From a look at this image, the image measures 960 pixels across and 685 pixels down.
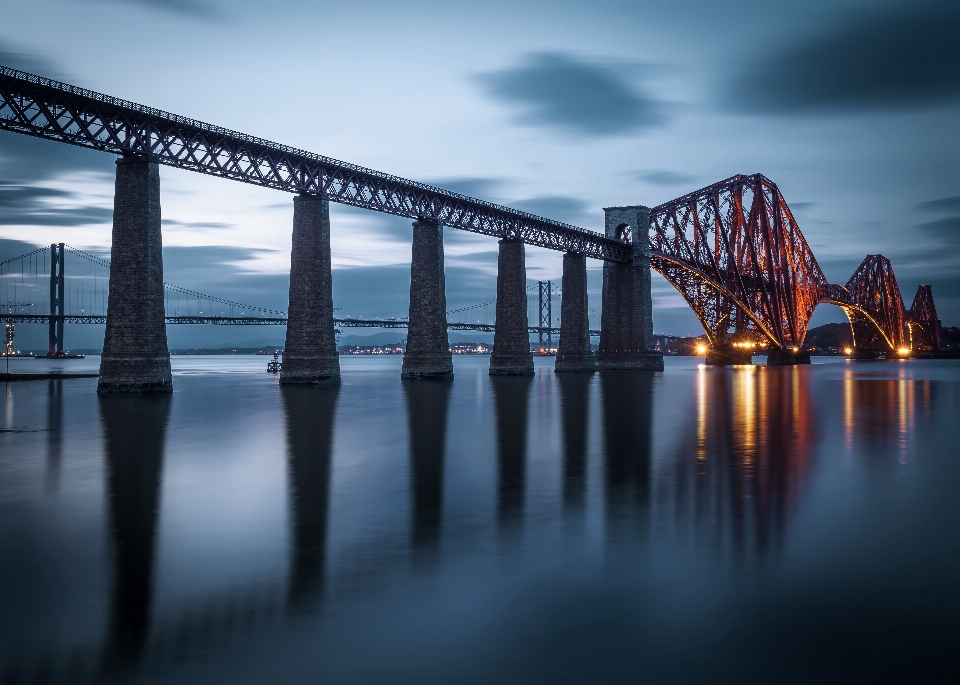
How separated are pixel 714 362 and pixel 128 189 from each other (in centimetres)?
10097

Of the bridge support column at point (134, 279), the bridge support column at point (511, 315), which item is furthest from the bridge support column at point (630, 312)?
the bridge support column at point (134, 279)

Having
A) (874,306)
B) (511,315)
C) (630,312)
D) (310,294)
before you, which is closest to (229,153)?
(310,294)

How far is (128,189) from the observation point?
143 feet

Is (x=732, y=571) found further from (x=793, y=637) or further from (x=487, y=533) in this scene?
(x=487, y=533)

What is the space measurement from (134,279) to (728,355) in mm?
99693

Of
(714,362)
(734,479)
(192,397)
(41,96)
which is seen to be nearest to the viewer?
(734,479)

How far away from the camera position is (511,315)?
7450cm

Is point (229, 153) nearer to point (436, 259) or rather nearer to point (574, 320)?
point (436, 259)

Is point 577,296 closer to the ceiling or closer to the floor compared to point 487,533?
closer to the ceiling

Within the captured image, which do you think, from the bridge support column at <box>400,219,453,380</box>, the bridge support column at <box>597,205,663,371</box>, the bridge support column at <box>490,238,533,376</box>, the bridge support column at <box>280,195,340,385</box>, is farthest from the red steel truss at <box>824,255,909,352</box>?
the bridge support column at <box>280,195,340,385</box>

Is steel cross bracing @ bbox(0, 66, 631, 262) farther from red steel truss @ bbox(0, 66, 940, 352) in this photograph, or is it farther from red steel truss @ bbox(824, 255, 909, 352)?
red steel truss @ bbox(824, 255, 909, 352)

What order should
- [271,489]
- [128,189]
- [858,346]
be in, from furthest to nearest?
[858,346] < [128,189] < [271,489]

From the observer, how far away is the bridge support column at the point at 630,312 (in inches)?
3839

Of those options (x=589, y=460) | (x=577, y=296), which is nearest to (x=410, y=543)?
(x=589, y=460)
